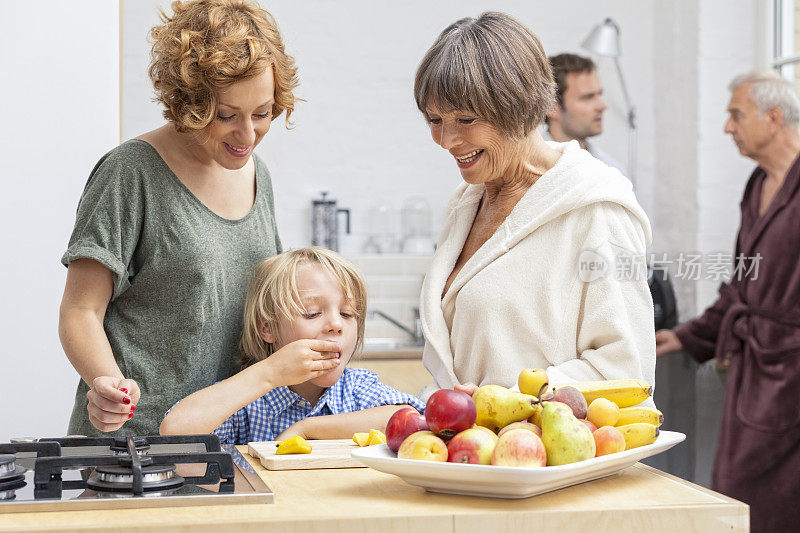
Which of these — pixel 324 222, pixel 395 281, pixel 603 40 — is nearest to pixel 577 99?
pixel 603 40

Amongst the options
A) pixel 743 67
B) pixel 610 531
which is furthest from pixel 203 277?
pixel 743 67

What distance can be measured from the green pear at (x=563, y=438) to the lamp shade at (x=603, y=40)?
14.3 ft

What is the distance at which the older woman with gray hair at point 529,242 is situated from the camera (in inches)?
61.8

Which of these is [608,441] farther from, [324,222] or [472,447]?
[324,222]

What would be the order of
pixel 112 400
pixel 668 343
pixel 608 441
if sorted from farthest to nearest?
1. pixel 668 343
2. pixel 112 400
3. pixel 608 441

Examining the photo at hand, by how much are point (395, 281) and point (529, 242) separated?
3.37 meters

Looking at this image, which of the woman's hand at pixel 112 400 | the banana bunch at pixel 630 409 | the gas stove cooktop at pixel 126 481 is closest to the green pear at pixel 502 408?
the banana bunch at pixel 630 409

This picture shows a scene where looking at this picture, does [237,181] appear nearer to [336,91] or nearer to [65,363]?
[65,363]

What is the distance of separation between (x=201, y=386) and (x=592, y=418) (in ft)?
2.69

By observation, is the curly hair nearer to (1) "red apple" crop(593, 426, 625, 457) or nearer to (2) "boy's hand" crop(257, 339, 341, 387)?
(2) "boy's hand" crop(257, 339, 341, 387)

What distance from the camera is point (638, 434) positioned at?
112 centimetres

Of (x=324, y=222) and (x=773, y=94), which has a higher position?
(x=773, y=94)

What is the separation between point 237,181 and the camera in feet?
5.87

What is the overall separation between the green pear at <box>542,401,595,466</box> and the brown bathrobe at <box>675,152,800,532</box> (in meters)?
2.37
